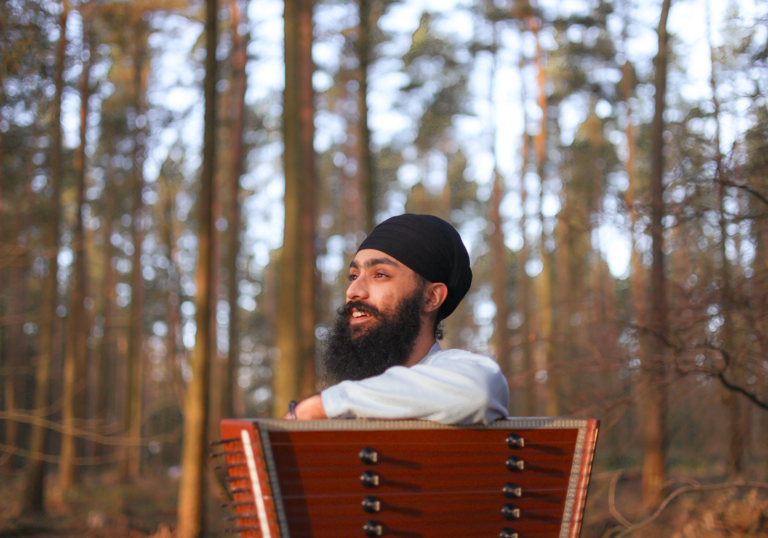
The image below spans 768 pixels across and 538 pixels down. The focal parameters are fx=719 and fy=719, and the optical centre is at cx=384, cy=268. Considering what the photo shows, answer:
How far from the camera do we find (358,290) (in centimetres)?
276

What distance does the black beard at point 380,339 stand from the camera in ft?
8.91

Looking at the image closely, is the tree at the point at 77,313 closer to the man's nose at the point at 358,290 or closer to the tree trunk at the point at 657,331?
the tree trunk at the point at 657,331

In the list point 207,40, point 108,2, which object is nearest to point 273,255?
point 108,2

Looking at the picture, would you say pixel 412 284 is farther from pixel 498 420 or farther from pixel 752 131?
pixel 752 131

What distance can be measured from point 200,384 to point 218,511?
6.08 meters

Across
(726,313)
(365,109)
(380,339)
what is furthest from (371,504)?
(365,109)

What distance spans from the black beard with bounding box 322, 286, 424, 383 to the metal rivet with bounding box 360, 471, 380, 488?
2.38ft

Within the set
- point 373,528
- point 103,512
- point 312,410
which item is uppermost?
point 312,410

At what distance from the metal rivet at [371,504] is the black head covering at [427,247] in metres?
1.00

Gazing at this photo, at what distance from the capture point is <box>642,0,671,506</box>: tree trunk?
682 cm

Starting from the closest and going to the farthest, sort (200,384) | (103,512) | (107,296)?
(200,384)
(103,512)
(107,296)

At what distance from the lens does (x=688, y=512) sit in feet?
30.0

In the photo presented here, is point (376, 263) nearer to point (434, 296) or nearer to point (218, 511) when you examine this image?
point (434, 296)

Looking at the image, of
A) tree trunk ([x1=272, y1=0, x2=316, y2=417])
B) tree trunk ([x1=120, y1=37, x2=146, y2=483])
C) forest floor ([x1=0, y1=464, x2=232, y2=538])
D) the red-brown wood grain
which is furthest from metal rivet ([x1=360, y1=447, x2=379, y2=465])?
tree trunk ([x1=120, y1=37, x2=146, y2=483])
